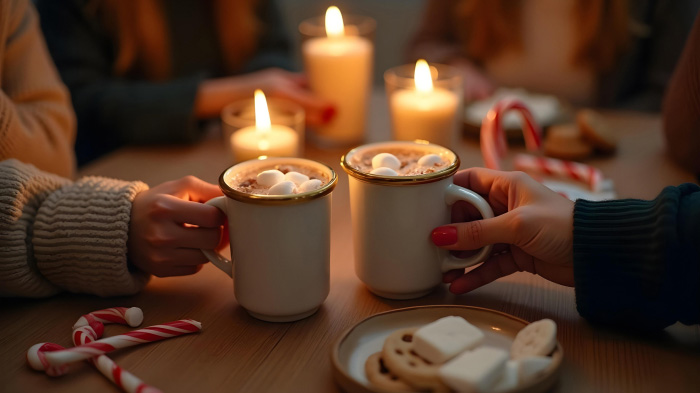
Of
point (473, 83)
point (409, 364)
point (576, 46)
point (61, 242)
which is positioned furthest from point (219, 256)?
point (576, 46)

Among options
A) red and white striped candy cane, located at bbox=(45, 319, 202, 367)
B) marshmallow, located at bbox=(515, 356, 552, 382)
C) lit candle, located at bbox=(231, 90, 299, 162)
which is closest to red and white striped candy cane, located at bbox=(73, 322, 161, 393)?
red and white striped candy cane, located at bbox=(45, 319, 202, 367)

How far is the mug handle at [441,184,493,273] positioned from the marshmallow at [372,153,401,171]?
0.07m

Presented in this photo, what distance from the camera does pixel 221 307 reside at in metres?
0.77

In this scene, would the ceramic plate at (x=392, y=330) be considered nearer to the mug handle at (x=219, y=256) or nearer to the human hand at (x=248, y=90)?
the mug handle at (x=219, y=256)

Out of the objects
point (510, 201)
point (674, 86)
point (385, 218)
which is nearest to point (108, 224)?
point (385, 218)

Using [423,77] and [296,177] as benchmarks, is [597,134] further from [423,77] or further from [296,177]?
[296,177]

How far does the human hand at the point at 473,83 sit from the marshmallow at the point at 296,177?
681mm

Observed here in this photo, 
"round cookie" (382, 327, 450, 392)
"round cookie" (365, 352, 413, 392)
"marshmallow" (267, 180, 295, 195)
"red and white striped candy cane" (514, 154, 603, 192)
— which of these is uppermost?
"marshmallow" (267, 180, 295, 195)

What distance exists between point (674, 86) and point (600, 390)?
724 mm

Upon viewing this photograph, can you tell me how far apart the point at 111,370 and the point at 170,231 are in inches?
7.2

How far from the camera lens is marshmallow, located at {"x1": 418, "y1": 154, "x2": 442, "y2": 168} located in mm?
758

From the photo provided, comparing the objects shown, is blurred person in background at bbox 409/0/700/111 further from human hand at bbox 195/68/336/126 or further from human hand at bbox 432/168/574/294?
human hand at bbox 432/168/574/294

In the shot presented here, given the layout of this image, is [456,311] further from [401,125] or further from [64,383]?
[401,125]

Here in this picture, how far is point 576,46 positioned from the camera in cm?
169
